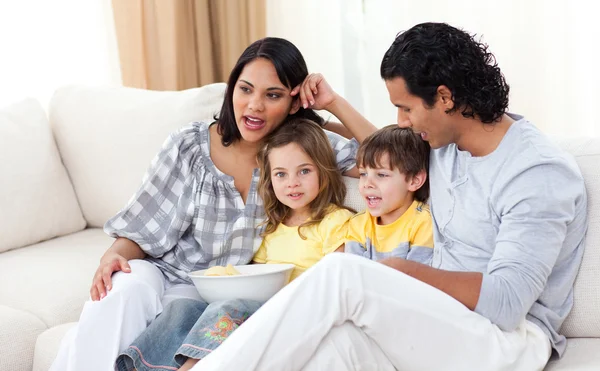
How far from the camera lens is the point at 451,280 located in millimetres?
1613

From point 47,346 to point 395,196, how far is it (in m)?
0.91

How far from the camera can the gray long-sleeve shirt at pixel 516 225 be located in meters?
1.58

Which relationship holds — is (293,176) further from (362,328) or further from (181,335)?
(362,328)

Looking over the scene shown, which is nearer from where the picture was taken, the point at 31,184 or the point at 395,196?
the point at 395,196

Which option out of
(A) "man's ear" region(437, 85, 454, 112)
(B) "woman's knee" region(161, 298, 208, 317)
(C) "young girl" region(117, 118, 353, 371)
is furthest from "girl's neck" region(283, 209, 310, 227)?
(A) "man's ear" region(437, 85, 454, 112)

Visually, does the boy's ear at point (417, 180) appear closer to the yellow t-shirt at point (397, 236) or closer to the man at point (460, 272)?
the yellow t-shirt at point (397, 236)

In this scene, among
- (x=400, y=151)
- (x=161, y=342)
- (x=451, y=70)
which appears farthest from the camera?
(x=400, y=151)

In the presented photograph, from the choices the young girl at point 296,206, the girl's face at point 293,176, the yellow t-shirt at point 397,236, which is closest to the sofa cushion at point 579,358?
the yellow t-shirt at point 397,236

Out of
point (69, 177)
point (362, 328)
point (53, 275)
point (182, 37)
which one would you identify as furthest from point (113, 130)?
point (362, 328)

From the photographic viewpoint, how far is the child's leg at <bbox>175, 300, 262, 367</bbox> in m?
1.75

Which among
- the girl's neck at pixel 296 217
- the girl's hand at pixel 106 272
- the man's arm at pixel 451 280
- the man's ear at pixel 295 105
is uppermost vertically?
the man's ear at pixel 295 105

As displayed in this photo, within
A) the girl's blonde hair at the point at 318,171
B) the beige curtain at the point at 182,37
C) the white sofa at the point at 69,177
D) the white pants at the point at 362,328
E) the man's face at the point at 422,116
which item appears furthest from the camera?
the beige curtain at the point at 182,37

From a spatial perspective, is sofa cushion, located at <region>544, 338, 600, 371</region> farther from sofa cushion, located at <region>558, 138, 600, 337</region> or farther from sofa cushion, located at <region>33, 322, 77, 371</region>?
sofa cushion, located at <region>33, 322, 77, 371</region>

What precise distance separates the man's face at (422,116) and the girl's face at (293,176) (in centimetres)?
38
